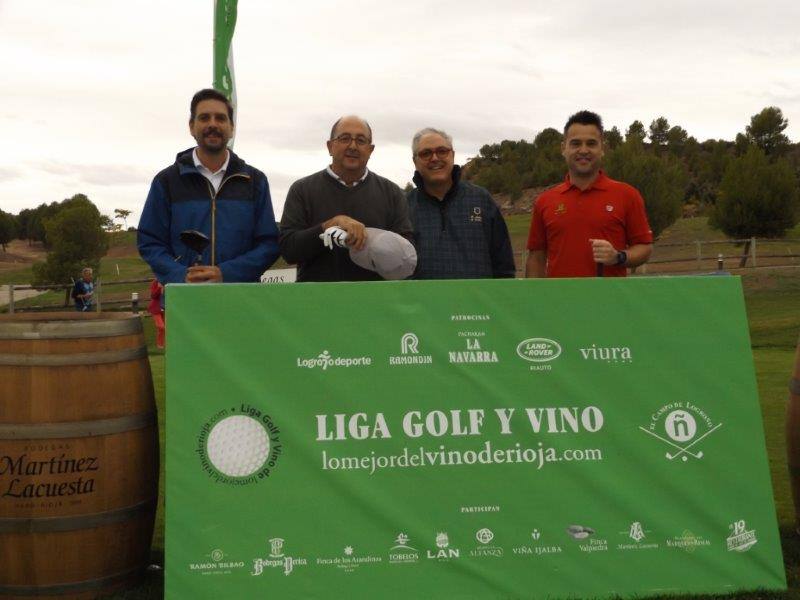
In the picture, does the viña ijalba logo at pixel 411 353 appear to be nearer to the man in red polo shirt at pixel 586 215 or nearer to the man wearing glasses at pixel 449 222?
the man wearing glasses at pixel 449 222

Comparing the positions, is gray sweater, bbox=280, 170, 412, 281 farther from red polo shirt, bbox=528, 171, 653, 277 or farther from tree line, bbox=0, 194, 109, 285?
tree line, bbox=0, 194, 109, 285

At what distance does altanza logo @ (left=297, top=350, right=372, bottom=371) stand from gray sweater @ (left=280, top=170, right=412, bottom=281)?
2.99 feet

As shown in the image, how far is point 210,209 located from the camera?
3783 millimetres

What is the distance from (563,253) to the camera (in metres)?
4.39

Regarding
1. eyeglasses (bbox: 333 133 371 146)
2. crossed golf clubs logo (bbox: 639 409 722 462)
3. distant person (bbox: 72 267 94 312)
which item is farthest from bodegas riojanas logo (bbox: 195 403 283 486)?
distant person (bbox: 72 267 94 312)

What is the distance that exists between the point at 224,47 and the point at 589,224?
956 cm

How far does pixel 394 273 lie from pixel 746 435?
157 centimetres

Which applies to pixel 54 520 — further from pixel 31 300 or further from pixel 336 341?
pixel 31 300

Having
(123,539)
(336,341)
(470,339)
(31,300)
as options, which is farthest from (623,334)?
(31,300)

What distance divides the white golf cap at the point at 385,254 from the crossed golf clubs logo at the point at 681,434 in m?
1.21

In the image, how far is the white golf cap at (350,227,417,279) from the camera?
11.6 ft

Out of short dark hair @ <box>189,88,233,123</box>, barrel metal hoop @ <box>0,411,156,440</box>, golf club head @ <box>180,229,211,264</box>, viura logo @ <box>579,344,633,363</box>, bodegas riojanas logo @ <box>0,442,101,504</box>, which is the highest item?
short dark hair @ <box>189,88,233,123</box>

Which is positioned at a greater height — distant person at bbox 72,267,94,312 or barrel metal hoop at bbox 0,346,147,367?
distant person at bbox 72,267,94,312

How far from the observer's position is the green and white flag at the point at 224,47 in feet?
40.3
